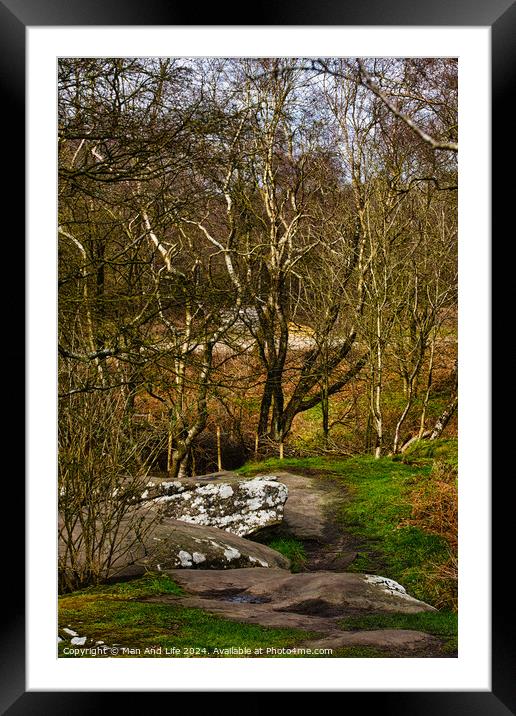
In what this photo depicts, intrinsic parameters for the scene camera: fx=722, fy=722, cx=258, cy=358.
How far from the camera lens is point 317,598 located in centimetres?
404

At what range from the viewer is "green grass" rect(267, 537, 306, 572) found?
4406mm

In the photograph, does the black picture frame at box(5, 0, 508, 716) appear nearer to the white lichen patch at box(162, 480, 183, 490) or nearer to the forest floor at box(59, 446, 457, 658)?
the forest floor at box(59, 446, 457, 658)

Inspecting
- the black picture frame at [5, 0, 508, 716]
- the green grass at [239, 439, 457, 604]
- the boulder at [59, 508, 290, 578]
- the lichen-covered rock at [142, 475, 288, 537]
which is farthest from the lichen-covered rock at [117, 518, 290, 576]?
the black picture frame at [5, 0, 508, 716]

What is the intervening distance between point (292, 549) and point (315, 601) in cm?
52

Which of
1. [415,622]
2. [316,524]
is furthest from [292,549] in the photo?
[415,622]

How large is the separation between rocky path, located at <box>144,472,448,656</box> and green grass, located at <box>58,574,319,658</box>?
6cm

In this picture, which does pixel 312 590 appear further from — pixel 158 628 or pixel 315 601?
pixel 158 628

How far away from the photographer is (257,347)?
4.86 metres

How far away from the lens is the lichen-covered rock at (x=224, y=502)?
4.66 m
